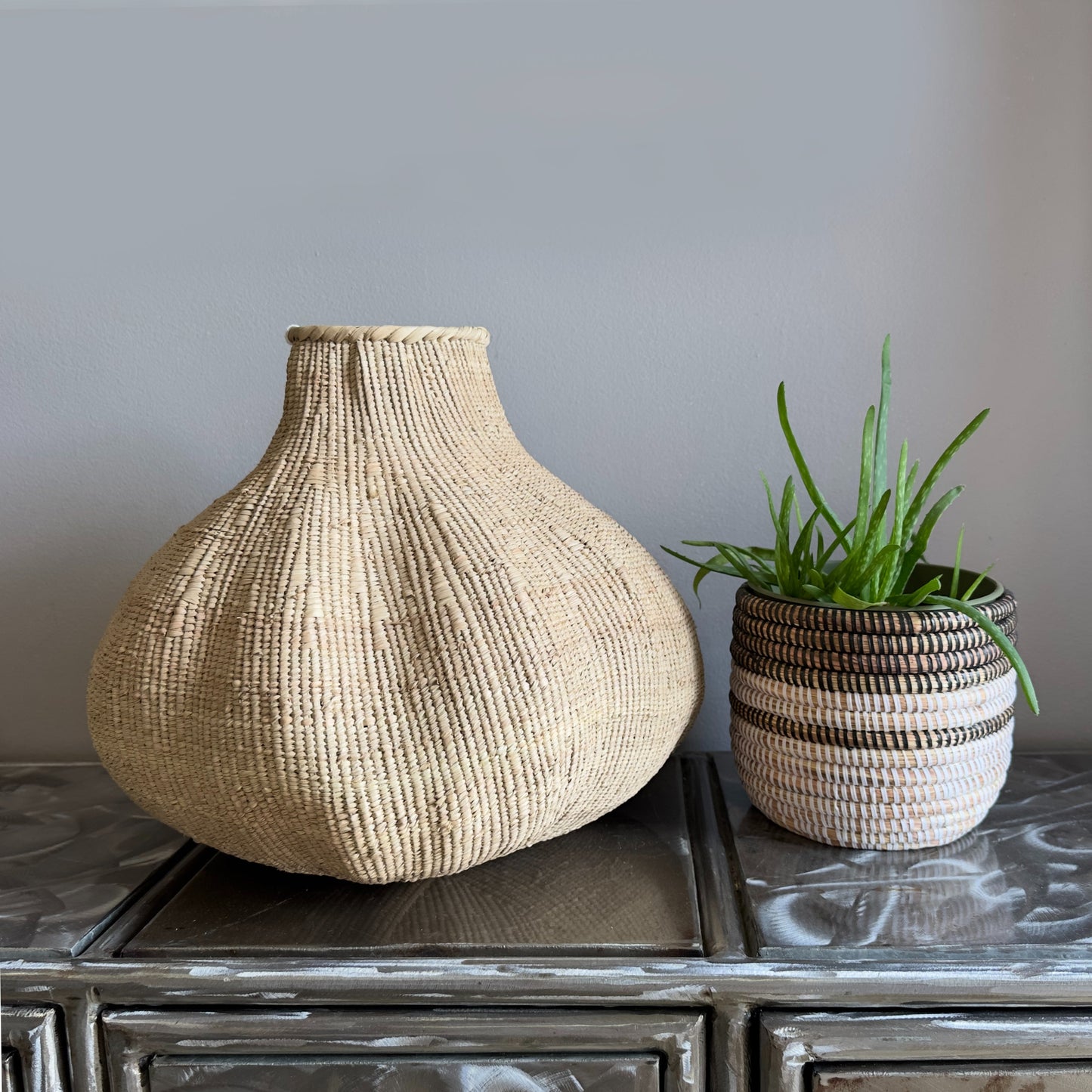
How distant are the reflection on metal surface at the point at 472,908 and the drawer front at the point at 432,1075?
54 millimetres

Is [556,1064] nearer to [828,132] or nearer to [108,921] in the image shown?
[108,921]

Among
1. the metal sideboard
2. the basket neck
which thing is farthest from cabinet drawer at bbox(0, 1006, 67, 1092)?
the basket neck

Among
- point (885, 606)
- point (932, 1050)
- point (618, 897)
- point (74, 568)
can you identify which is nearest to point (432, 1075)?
point (618, 897)

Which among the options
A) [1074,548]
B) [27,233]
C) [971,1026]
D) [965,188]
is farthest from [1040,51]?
[27,233]

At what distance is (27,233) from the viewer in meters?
0.81

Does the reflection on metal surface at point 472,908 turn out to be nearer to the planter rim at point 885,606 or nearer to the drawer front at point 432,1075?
the drawer front at point 432,1075

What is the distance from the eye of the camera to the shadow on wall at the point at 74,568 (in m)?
0.83

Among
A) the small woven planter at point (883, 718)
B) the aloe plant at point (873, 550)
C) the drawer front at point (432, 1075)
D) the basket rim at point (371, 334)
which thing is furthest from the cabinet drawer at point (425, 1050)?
Result: the basket rim at point (371, 334)

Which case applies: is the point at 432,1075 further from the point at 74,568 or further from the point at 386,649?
the point at 74,568

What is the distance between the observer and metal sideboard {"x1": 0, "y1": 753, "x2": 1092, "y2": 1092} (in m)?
0.48

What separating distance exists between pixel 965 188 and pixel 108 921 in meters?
0.81

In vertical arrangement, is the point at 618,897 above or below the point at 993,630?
below

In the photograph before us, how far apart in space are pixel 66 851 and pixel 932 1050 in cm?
55

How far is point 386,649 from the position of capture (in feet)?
1.68
